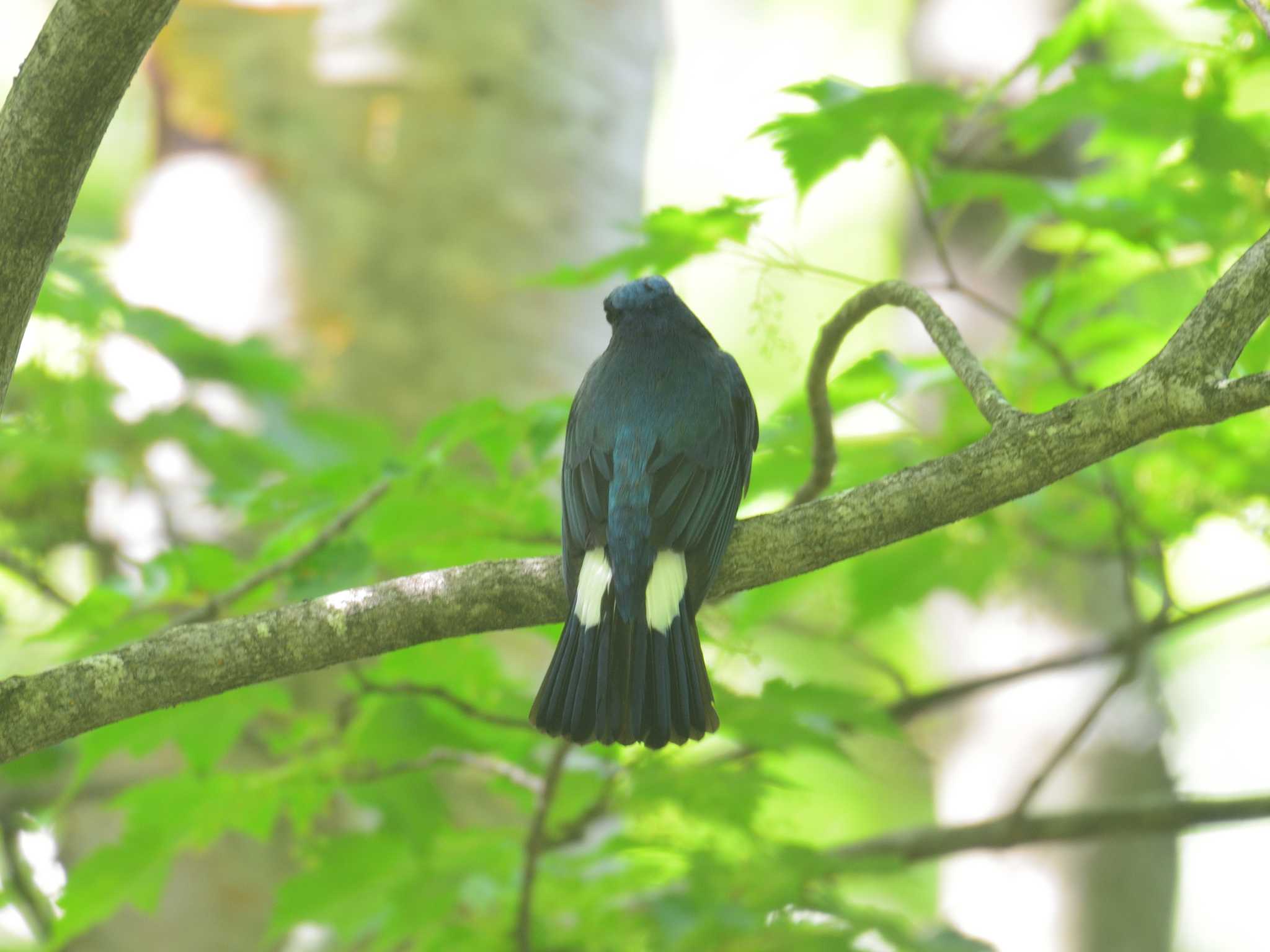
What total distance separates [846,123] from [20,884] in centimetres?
359

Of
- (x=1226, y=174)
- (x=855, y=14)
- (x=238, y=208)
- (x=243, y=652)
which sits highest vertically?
(x=855, y=14)

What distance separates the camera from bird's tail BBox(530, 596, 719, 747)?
2.47 meters

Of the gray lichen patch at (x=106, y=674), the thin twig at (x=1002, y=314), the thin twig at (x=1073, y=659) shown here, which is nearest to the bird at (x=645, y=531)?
the thin twig at (x=1002, y=314)

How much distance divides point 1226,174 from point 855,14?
34.6 feet

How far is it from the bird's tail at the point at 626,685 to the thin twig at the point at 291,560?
61 centimetres

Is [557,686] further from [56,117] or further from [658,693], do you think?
[56,117]

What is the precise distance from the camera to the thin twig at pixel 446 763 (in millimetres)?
3146

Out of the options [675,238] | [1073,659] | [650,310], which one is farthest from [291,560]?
[1073,659]

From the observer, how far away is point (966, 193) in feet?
10.5

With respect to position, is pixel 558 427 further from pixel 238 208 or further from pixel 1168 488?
pixel 238 208

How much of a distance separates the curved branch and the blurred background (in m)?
0.10

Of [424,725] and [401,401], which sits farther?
[401,401]

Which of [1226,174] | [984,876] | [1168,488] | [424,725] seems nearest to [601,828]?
[424,725]

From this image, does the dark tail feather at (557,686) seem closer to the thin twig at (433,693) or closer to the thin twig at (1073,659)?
the thin twig at (433,693)
